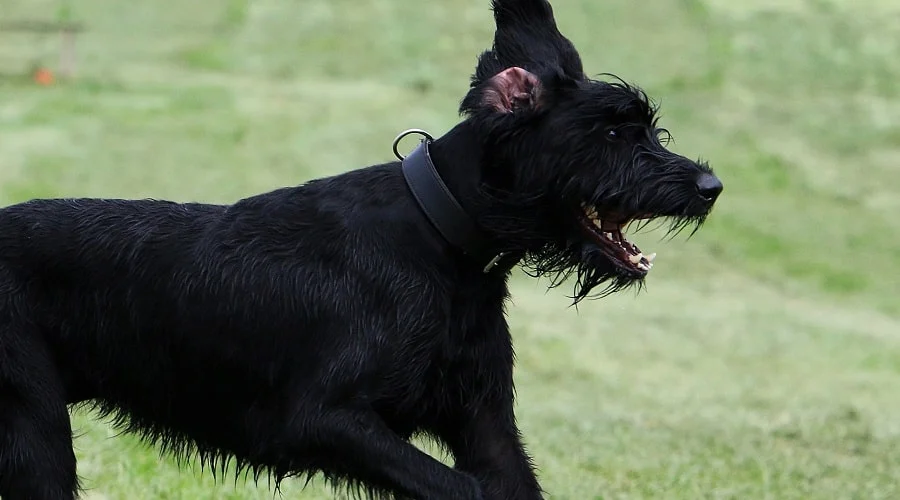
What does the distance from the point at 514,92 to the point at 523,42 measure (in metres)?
0.28

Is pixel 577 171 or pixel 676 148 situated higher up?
pixel 676 148


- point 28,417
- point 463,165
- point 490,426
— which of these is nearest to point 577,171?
point 463,165

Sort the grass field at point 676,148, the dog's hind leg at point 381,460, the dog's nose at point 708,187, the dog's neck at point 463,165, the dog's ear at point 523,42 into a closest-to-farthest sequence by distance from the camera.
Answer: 1. the dog's hind leg at point 381,460
2. the dog's nose at point 708,187
3. the dog's neck at point 463,165
4. the dog's ear at point 523,42
5. the grass field at point 676,148

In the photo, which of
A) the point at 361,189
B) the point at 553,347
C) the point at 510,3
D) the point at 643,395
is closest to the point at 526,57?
the point at 510,3

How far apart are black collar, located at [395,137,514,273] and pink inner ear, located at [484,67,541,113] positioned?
1.05ft

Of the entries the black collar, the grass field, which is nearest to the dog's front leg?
the black collar

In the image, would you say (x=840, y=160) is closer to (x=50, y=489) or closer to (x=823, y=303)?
(x=823, y=303)

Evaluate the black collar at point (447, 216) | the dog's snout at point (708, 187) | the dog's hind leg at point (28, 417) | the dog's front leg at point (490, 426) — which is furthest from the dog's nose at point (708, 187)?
the dog's hind leg at point (28, 417)

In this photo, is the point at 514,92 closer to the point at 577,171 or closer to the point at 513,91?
the point at 513,91

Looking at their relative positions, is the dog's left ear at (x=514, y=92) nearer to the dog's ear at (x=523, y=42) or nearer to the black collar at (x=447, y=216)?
the dog's ear at (x=523, y=42)

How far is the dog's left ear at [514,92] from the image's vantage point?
5160 mm

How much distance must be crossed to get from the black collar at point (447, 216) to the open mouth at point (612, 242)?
0.32 m

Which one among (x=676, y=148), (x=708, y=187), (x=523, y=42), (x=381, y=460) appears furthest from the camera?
(x=676, y=148)

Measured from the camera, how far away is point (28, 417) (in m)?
5.37
